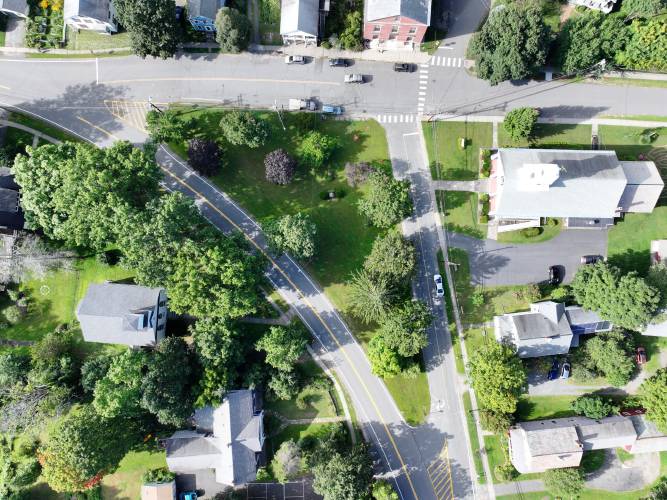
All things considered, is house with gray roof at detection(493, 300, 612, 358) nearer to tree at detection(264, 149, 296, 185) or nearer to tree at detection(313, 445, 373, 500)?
tree at detection(313, 445, 373, 500)

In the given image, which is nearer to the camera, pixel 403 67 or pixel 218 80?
pixel 403 67

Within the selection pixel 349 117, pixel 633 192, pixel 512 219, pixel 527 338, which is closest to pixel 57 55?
pixel 349 117

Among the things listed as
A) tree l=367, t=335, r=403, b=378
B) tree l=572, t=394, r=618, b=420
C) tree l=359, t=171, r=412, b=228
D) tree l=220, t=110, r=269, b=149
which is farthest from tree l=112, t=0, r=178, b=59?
tree l=572, t=394, r=618, b=420

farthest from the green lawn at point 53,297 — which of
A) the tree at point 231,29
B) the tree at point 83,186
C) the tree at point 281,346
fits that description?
the tree at point 231,29

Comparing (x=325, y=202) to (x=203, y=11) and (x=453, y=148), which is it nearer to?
(x=453, y=148)

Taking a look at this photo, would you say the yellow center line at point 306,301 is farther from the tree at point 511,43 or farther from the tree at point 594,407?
the tree at point 511,43

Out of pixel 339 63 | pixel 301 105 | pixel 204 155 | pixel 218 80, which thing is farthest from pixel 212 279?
pixel 339 63
